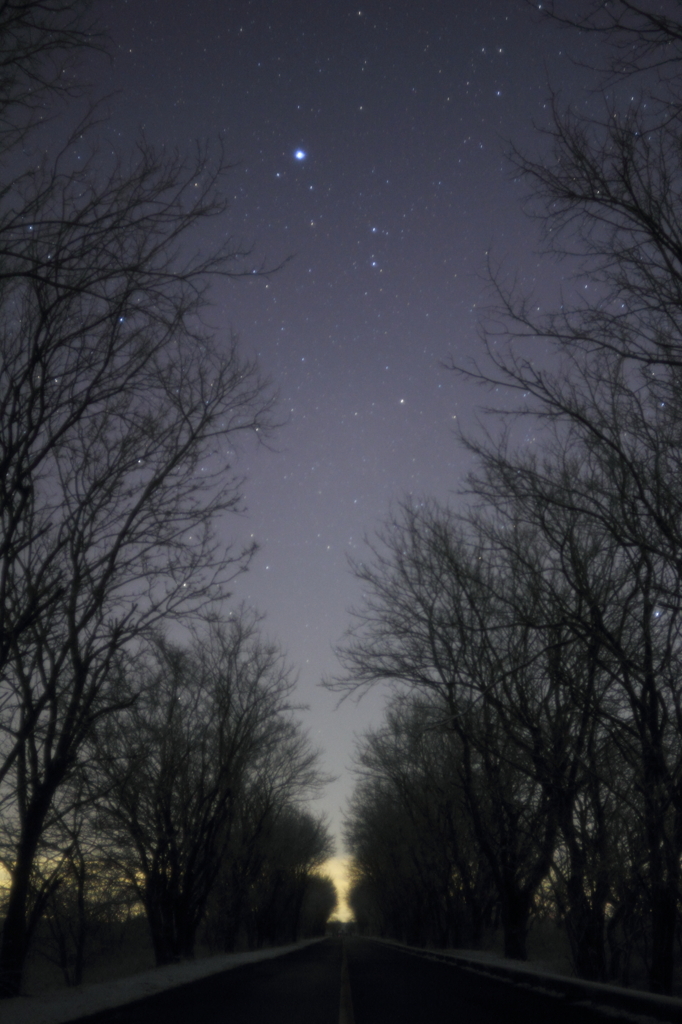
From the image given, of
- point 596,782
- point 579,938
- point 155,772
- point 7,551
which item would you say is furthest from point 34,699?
point 155,772

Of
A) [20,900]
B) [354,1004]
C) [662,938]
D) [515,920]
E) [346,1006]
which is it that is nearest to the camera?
[346,1006]

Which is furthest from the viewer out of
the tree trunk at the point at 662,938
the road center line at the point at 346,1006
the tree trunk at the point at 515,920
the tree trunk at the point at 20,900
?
the tree trunk at the point at 515,920

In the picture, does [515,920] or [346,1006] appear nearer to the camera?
[346,1006]

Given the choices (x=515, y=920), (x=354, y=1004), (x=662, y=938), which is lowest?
(x=354, y=1004)

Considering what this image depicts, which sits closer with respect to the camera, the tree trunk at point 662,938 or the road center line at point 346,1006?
the road center line at point 346,1006

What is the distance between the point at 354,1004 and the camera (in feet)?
31.4

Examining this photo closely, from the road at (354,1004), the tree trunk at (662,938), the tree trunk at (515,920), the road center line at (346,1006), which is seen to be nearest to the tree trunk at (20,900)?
the road at (354,1004)

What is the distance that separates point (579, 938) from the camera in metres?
13.7

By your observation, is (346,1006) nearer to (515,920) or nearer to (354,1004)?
(354,1004)

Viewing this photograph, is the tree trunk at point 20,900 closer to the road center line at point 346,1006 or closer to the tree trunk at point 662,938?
the road center line at point 346,1006

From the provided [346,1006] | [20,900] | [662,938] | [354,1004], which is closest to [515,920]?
[662,938]

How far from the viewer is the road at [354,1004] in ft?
25.5

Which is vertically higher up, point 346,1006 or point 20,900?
point 20,900

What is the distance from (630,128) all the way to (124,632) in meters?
8.16
